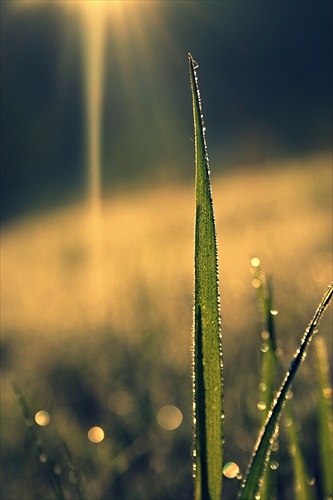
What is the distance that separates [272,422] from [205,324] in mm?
66

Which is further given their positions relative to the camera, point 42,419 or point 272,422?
point 42,419

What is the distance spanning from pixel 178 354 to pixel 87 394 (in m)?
0.19

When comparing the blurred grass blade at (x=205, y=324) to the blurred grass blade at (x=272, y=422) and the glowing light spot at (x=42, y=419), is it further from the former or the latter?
the glowing light spot at (x=42, y=419)

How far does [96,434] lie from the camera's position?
36.7 inches

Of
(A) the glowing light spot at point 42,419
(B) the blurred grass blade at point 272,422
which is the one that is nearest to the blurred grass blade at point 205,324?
(B) the blurred grass blade at point 272,422

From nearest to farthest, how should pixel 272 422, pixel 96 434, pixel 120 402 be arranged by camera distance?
1. pixel 272 422
2. pixel 96 434
3. pixel 120 402

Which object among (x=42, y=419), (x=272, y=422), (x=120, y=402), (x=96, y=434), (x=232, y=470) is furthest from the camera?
(x=120, y=402)

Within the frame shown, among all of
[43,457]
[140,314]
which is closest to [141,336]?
[140,314]

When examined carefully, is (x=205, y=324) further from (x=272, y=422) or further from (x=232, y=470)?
(x=232, y=470)

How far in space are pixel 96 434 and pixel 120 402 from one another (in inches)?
5.1

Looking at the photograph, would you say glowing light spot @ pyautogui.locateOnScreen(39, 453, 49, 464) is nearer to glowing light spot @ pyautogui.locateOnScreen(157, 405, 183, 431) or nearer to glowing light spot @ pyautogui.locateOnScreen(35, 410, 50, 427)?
glowing light spot @ pyautogui.locateOnScreen(35, 410, 50, 427)

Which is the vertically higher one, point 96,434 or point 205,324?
point 205,324

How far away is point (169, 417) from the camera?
0.98m

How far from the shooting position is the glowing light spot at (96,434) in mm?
897
